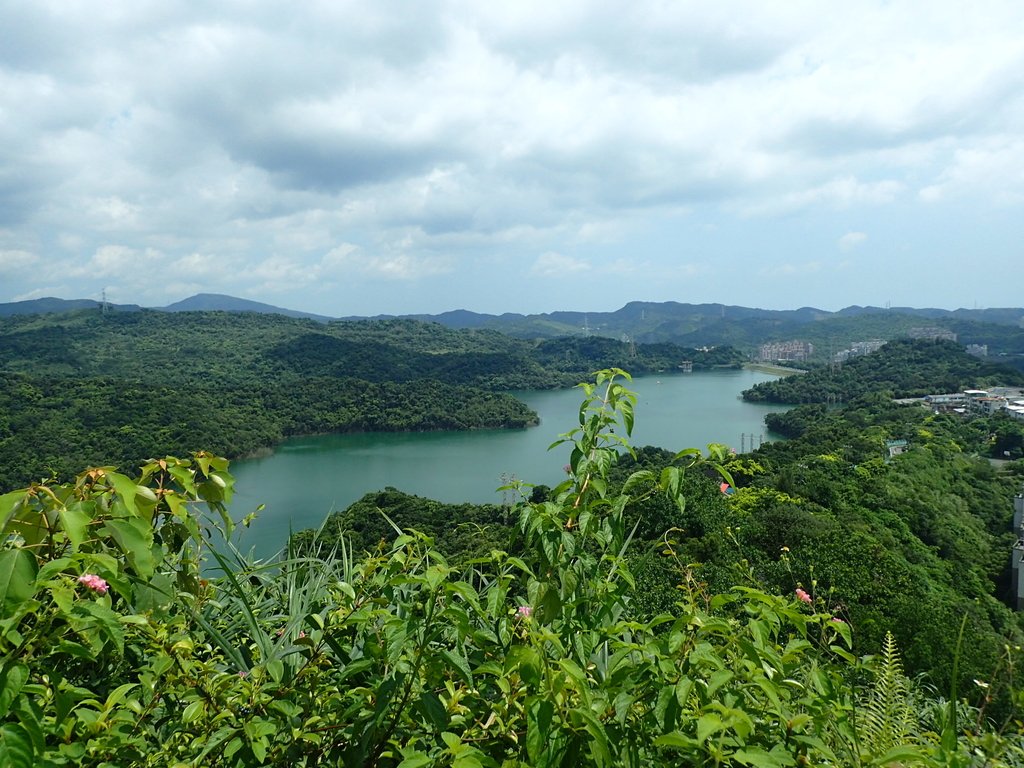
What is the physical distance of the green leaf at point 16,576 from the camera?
1.94 feet

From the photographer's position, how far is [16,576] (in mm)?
605

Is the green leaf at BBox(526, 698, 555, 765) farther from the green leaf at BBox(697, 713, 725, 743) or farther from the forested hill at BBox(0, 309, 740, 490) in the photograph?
the forested hill at BBox(0, 309, 740, 490)

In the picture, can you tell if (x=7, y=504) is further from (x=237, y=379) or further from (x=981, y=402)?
(x=237, y=379)

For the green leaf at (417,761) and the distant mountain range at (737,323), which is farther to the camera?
the distant mountain range at (737,323)

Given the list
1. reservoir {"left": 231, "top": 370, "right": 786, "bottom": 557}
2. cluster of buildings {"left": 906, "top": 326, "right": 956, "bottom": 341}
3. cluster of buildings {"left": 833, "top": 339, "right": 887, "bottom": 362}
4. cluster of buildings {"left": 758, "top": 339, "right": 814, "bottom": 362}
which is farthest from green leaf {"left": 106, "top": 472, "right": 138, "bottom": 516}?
cluster of buildings {"left": 906, "top": 326, "right": 956, "bottom": 341}

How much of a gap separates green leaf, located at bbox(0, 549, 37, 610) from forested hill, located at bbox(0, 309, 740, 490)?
21024 millimetres

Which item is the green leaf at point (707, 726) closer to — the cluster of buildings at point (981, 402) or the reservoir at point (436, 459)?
the reservoir at point (436, 459)

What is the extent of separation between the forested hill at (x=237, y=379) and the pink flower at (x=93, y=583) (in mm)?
20736

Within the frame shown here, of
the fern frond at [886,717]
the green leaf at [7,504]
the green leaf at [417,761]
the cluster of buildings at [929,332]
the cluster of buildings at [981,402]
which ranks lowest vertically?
the cluster of buildings at [981,402]

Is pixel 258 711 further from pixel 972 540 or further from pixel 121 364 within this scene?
pixel 121 364

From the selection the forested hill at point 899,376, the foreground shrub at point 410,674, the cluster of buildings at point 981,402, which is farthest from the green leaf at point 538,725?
the forested hill at point 899,376

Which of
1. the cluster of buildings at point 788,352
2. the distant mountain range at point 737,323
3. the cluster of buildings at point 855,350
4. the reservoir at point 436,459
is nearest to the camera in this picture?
the reservoir at point 436,459

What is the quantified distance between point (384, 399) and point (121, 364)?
2701cm

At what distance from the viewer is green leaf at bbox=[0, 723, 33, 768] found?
0.60 meters
